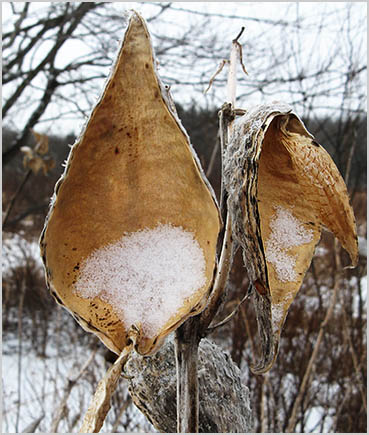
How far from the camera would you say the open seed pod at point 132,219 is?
17cm

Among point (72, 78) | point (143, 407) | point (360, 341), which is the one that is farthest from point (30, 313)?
point (143, 407)

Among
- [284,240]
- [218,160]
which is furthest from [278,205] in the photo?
[218,160]

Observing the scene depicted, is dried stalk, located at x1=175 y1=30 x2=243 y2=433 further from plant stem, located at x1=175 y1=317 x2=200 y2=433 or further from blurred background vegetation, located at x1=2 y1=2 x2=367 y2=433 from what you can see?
blurred background vegetation, located at x1=2 y1=2 x2=367 y2=433

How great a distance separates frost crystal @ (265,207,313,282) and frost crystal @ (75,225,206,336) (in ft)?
0.14

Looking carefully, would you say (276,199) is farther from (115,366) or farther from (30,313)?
(30,313)

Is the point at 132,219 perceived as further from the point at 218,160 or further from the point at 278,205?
the point at 218,160

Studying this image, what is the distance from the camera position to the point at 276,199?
8.2 inches

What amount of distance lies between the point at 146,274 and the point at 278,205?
7 centimetres

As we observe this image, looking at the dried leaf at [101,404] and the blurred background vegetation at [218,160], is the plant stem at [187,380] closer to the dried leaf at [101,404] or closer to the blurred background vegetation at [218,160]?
the dried leaf at [101,404]

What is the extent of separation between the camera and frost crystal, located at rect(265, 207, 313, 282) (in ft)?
0.66

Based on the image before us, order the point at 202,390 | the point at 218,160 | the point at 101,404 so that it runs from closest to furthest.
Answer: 1. the point at 101,404
2. the point at 202,390
3. the point at 218,160

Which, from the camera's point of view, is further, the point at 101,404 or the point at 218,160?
the point at 218,160

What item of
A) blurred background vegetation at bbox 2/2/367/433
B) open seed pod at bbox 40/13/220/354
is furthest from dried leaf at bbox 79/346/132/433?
blurred background vegetation at bbox 2/2/367/433

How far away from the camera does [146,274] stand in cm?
18
